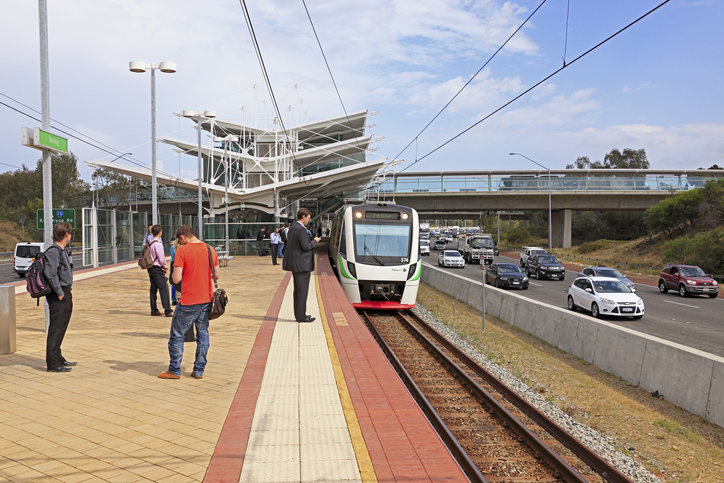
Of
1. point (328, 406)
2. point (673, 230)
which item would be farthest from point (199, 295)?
point (673, 230)

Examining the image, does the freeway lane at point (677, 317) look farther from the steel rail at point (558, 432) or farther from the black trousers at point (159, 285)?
the black trousers at point (159, 285)

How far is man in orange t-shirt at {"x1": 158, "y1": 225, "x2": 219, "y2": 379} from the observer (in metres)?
6.64

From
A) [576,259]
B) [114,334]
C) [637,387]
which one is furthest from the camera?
[576,259]

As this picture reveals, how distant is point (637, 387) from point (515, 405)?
3.99 m

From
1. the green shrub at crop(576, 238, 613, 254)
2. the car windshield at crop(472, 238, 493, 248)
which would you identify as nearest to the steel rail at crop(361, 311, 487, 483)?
the car windshield at crop(472, 238, 493, 248)

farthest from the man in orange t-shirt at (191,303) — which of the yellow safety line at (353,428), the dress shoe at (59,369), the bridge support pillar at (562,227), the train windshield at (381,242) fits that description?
the bridge support pillar at (562,227)

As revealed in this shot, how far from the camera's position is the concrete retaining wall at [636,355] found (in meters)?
9.24

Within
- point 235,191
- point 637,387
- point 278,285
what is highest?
point 235,191

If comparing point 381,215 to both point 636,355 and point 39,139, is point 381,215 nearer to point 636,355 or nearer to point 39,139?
point 636,355

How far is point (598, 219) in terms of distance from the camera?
7550cm

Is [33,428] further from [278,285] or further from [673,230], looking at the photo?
[673,230]

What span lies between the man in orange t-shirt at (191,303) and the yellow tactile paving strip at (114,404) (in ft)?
0.78

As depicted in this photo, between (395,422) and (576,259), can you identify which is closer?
(395,422)

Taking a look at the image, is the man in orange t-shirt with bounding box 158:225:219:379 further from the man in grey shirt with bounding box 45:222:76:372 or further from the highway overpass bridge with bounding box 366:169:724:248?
the highway overpass bridge with bounding box 366:169:724:248
